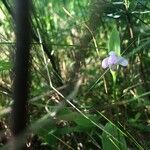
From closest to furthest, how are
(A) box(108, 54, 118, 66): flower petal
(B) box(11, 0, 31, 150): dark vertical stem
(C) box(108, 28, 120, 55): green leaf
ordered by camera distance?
(B) box(11, 0, 31, 150): dark vertical stem
(A) box(108, 54, 118, 66): flower petal
(C) box(108, 28, 120, 55): green leaf

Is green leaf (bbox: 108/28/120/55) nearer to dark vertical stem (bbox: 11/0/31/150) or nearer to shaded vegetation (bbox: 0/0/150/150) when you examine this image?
shaded vegetation (bbox: 0/0/150/150)

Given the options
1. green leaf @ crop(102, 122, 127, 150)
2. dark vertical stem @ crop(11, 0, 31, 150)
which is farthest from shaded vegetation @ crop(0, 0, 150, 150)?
dark vertical stem @ crop(11, 0, 31, 150)

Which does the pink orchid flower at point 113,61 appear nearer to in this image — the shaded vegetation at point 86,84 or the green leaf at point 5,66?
A: the shaded vegetation at point 86,84

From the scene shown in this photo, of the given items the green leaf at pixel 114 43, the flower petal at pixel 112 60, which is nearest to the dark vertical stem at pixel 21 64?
the flower petal at pixel 112 60

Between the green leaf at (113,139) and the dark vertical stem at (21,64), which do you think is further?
the green leaf at (113,139)

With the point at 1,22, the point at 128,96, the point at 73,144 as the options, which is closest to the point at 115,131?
the point at 73,144

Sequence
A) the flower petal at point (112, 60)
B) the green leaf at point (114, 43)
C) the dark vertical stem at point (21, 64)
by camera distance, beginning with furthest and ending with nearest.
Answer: the green leaf at point (114, 43)
the flower petal at point (112, 60)
the dark vertical stem at point (21, 64)

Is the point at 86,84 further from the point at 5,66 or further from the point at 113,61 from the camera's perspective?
the point at 113,61

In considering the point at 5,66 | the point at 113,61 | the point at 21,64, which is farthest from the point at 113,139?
the point at 21,64
